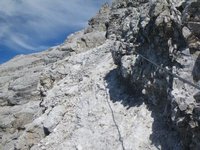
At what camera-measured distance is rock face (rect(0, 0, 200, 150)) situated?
13273 mm

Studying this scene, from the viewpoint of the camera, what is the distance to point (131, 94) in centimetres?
1786

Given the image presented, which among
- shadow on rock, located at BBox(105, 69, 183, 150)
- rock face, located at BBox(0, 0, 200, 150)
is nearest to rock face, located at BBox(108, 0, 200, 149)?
rock face, located at BBox(0, 0, 200, 150)

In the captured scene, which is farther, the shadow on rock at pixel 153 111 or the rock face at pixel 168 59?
the shadow on rock at pixel 153 111

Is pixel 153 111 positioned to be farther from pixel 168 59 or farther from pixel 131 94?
pixel 131 94

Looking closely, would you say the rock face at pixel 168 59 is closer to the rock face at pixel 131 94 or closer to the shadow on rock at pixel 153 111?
the rock face at pixel 131 94

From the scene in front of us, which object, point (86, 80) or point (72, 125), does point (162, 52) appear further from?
point (86, 80)

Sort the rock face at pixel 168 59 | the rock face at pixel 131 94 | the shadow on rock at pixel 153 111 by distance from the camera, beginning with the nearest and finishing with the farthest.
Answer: the rock face at pixel 168 59
the rock face at pixel 131 94
the shadow on rock at pixel 153 111

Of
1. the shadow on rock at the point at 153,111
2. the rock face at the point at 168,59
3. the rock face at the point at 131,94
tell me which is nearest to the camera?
the rock face at the point at 168,59

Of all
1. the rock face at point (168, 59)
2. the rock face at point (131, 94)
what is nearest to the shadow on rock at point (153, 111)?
the rock face at point (131, 94)

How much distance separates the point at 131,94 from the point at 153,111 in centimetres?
258

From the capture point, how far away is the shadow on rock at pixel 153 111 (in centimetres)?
1352

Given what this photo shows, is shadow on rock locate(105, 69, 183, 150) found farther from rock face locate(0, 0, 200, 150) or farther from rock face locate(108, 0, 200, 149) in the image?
rock face locate(108, 0, 200, 149)

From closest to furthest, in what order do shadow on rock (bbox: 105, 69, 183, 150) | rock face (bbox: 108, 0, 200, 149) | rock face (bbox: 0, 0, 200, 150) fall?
rock face (bbox: 108, 0, 200, 149), rock face (bbox: 0, 0, 200, 150), shadow on rock (bbox: 105, 69, 183, 150)

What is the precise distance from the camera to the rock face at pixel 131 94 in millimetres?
13273
